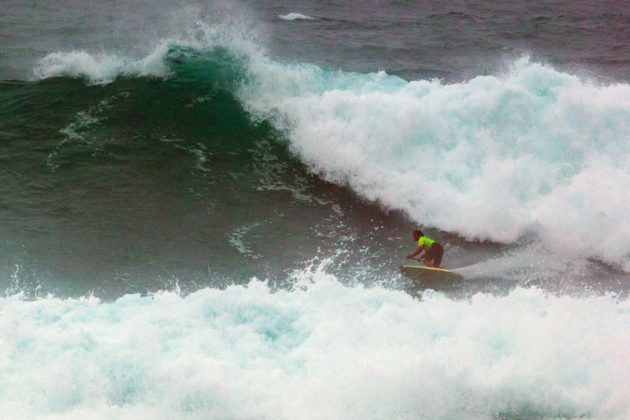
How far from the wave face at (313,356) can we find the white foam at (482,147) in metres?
4.23

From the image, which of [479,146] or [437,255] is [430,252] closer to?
[437,255]

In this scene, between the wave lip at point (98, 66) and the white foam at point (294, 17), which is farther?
the white foam at point (294, 17)

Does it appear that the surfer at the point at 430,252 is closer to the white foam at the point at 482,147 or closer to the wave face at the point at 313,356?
the white foam at the point at 482,147

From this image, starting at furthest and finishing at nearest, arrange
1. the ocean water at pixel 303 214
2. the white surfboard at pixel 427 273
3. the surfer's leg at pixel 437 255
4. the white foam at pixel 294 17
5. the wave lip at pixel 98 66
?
the white foam at pixel 294 17 < the wave lip at pixel 98 66 < the surfer's leg at pixel 437 255 < the white surfboard at pixel 427 273 < the ocean water at pixel 303 214

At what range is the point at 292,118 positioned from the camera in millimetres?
16047

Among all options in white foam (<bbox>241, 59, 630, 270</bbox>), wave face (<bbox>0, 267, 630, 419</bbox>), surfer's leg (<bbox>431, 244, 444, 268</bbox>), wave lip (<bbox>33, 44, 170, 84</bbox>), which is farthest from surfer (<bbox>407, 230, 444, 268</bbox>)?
→ wave lip (<bbox>33, 44, 170, 84</bbox>)

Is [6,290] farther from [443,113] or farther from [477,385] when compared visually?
[443,113]

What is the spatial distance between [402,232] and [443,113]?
3142mm

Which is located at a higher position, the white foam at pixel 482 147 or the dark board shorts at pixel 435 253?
the white foam at pixel 482 147

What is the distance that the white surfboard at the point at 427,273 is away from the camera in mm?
11273

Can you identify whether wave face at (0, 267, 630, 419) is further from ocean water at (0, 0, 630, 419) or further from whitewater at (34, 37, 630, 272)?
whitewater at (34, 37, 630, 272)

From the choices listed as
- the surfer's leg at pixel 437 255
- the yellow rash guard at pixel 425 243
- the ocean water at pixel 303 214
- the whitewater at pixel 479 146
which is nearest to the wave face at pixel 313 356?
the ocean water at pixel 303 214

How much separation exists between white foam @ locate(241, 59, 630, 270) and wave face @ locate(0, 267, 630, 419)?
4232mm

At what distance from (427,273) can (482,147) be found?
14.4ft
